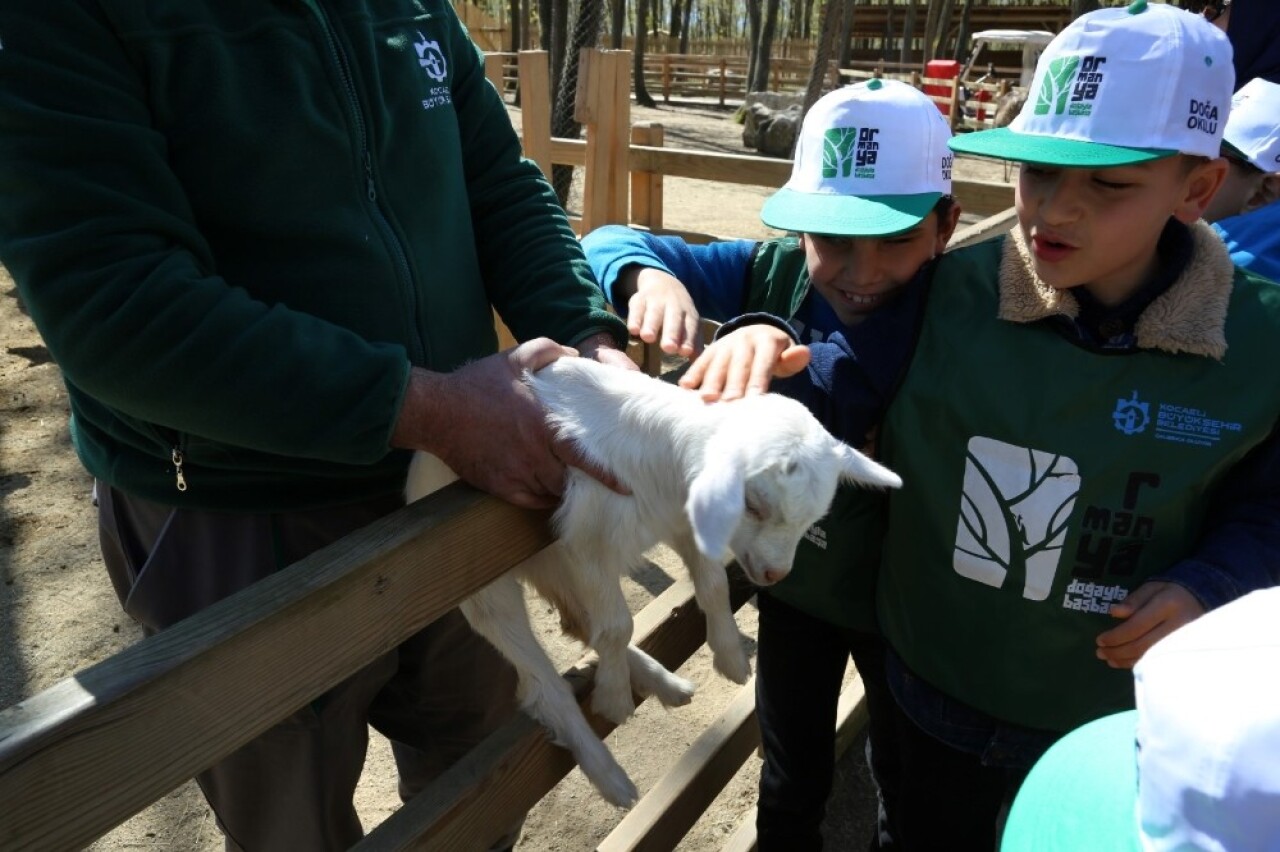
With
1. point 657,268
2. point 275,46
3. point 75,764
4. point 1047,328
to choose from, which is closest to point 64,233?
point 275,46

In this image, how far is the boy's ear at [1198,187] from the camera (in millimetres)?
1712

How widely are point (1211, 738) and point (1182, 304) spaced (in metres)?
1.05

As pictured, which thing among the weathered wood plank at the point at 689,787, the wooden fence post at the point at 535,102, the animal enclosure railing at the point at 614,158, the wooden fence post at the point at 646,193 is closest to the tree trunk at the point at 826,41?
the wooden fence post at the point at 646,193

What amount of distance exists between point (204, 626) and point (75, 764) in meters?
0.18

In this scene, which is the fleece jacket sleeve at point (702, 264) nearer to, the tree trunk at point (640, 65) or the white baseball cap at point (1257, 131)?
the white baseball cap at point (1257, 131)

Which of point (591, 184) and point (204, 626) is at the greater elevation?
point (204, 626)

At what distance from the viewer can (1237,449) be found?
1.59m

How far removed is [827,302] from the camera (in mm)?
2146

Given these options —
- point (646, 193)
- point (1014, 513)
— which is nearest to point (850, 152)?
point (1014, 513)

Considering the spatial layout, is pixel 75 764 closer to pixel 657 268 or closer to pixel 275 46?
pixel 275 46

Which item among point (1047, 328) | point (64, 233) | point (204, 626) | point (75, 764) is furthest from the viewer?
point (1047, 328)

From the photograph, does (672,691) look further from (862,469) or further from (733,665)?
(862,469)

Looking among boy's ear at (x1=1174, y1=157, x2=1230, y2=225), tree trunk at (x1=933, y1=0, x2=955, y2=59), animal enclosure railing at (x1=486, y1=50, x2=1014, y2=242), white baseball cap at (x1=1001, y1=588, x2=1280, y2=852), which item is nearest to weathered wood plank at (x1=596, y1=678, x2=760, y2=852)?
white baseball cap at (x1=1001, y1=588, x2=1280, y2=852)

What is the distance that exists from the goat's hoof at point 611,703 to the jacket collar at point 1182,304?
1089 millimetres
